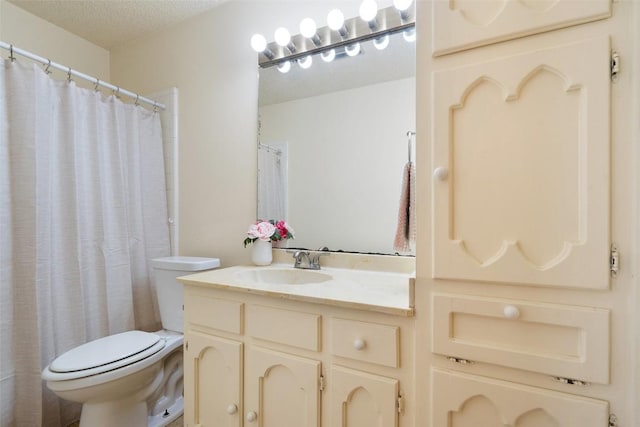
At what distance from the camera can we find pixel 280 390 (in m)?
1.12

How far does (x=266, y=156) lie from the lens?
5.80ft

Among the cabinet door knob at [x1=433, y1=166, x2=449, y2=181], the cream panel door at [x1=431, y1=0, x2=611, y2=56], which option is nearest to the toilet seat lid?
the cabinet door knob at [x1=433, y1=166, x2=449, y2=181]

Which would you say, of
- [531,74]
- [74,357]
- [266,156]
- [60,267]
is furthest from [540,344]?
[60,267]

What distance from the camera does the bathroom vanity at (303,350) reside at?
3.06 feet

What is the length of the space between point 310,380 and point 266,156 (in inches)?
46.5

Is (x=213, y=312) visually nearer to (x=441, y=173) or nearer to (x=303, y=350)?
(x=303, y=350)

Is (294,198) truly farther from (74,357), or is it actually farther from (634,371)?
(634,371)

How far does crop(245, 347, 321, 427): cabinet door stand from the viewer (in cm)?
105

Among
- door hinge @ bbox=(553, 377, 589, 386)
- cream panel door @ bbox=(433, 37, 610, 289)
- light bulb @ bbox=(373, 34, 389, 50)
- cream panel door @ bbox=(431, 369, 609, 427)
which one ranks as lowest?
cream panel door @ bbox=(431, 369, 609, 427)

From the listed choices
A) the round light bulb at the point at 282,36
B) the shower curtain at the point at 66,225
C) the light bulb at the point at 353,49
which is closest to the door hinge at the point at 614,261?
the light bulb at the point at 353,49

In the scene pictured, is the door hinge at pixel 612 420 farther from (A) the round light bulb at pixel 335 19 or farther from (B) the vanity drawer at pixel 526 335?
(A) the round light bulb at pixel 335 19

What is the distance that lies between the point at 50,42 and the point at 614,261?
306cm

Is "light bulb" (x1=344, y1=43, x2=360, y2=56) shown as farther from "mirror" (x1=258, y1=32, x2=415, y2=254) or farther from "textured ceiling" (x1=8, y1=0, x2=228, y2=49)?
"textured ceiling" (x1=8, y1=0, x2=228, y2=49)

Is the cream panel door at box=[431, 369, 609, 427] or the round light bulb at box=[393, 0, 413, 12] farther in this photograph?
the round light bulb at box=[393, 0, 413, 12]
